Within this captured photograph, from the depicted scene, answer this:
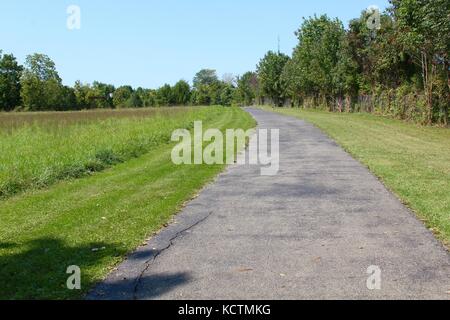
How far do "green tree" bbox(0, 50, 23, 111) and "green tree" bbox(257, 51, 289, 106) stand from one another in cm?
4880

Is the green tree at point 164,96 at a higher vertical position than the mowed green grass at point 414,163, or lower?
higher

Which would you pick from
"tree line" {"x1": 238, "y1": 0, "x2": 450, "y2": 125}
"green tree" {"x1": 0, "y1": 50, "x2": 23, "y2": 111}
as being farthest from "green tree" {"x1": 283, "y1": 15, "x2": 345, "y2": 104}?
"green tree" {"x1": 0, "y1": 50, "x2": 23, "y2": 111}

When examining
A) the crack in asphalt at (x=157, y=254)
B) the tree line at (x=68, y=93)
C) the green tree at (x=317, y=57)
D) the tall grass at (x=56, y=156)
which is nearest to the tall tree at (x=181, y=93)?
the tree line at (x=68, y=93)

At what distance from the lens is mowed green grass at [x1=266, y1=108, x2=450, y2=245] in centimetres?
846

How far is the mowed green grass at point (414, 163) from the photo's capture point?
8461mm

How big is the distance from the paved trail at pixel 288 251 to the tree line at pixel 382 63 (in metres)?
16.8

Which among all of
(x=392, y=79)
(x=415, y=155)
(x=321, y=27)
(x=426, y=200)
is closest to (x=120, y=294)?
(x=426, y=200)

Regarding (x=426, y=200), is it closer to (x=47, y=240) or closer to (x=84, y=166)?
(x=47, y=240)

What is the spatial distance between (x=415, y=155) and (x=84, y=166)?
10.0m

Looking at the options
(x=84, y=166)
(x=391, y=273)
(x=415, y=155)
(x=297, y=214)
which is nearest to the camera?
(x=391, y=273)

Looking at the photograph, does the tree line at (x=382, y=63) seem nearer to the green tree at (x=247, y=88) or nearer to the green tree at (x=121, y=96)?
the green tree at (x=247, y=88)

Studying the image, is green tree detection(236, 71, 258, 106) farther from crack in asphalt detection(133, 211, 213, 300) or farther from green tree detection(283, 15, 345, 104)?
crack in asphalt detection(133, 211, 213, 300)

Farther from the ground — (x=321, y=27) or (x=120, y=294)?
(x=321, y=27)
